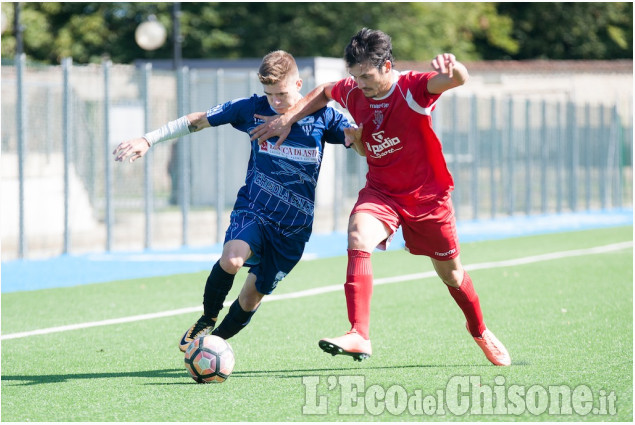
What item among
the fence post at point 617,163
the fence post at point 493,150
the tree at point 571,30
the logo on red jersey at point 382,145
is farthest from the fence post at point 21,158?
the tree at point 571,30

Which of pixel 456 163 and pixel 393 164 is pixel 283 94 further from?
pixel 456 163

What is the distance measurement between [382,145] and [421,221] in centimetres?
53

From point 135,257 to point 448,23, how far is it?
30.1 meters

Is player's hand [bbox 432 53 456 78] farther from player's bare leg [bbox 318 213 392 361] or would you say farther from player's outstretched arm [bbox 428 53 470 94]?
player's bare leg [bbox 318 213 392 361]

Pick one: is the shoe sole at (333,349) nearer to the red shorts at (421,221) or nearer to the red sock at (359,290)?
the red sock at (359,290)

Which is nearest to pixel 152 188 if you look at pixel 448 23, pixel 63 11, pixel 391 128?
pixel 391 128

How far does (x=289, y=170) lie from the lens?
271 inches

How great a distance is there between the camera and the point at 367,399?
5.79m

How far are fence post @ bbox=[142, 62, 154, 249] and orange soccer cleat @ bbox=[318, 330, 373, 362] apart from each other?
421 inches

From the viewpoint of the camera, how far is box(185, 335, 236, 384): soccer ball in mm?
6266

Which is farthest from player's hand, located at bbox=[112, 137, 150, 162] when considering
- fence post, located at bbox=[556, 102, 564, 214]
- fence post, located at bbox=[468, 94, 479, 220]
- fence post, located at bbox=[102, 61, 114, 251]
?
fence post, located at bbox=[556, 102, 564, 214]

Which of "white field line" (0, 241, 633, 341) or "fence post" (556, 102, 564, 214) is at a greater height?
"fence post" (556, 102, 564, 214)

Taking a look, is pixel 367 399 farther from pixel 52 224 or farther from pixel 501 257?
pixel 52 224

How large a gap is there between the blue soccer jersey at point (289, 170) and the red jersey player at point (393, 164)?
0.54ft
